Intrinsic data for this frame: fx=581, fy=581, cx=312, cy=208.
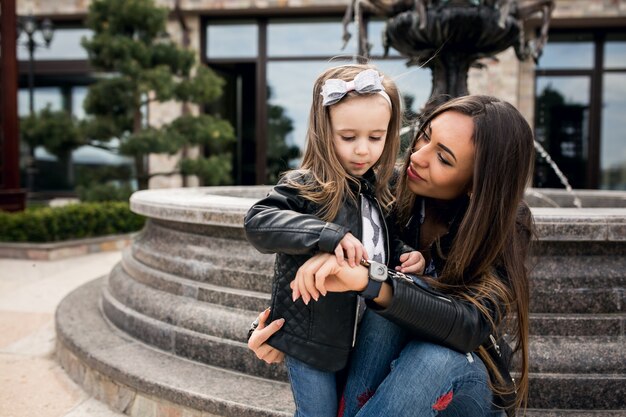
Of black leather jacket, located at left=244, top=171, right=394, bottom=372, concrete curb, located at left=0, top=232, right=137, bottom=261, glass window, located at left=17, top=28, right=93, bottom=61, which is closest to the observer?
black leather jacket, located at left=244, top=171, right=394, bottom=372

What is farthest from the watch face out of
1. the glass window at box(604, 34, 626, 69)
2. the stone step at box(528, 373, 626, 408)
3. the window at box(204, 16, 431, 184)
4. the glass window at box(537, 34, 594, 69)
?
the glass window at box(604, 34, 626, 69)

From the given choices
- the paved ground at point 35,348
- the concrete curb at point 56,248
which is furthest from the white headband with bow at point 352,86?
the concrete curb at point 56,248

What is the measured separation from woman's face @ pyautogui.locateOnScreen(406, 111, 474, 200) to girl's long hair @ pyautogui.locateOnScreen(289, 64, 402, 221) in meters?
0.09

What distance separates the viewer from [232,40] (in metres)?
12.1

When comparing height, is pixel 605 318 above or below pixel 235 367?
above

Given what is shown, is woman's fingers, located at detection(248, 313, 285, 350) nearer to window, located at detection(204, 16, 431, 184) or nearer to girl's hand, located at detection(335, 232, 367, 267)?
girl's hand, located at detection(335, 232, 367, 267)

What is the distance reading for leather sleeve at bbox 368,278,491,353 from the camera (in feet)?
4.77

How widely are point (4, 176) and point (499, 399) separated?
8500mm

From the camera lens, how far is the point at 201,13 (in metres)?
11.8

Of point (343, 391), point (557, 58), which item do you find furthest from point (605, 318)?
point (557, 58)

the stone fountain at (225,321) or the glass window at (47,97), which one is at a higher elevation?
the glass window at (47,97)

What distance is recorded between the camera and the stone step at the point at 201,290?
102 inches

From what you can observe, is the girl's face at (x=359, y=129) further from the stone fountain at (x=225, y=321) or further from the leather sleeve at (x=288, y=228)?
the stone fountain at (x=225, y=321)

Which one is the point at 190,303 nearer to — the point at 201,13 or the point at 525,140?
the point at 525,140
